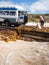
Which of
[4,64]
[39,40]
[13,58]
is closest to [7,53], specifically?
[13,58]

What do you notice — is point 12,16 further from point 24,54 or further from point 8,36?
point 24,54

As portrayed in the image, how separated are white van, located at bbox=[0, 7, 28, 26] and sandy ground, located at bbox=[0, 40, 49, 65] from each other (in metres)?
17.0

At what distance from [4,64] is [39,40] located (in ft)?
19.9

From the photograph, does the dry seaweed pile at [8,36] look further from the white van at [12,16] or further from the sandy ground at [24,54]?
the white van at [12,16]

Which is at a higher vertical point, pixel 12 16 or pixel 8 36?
pixel 8 36

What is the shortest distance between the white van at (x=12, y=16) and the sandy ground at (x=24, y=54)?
17.0 m

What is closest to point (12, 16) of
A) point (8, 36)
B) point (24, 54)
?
point (8, 36)

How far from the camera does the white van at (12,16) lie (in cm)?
3294

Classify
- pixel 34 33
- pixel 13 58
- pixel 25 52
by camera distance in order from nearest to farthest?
pixel 13 58 < pixel 25 52 < pixel 34 33

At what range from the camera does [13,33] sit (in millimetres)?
17953

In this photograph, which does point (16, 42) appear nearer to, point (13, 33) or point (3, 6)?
point (13, 33)

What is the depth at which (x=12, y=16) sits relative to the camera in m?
33.8

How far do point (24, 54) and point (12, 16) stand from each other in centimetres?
2081

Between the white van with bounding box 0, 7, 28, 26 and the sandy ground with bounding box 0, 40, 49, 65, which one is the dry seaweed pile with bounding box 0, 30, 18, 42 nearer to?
the sandy ground with bounding box 0, 40, 49, 65
